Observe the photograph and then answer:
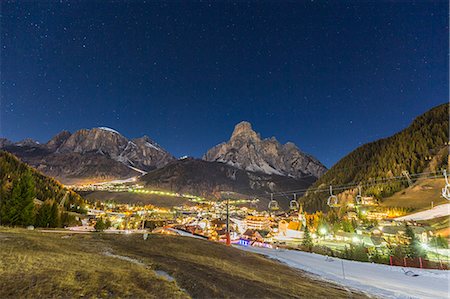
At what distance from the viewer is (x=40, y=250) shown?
43.2 ft

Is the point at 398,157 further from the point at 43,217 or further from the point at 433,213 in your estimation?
the point at 43,217

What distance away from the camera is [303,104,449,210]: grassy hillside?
101000 millimetres

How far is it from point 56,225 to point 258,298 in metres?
71.9

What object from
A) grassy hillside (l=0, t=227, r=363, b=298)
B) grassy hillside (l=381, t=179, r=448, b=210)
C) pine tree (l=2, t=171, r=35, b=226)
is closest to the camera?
grassy hillside (l=0, t=227, r=363, b=298)

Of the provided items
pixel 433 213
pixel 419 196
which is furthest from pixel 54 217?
pixel 419 196

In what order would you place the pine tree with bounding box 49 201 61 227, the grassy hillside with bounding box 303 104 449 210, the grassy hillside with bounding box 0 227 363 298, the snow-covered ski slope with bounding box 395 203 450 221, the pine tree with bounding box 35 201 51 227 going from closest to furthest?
the grassy hillside with bounding box 0 227 363 298 < the pine tree with bounding box 35 201 51 227 < the pine tree with bounding box 49 201 61 227 < the snow-covered ski slope with bounding box 395 203 450 221 < the grassy hillside with bounding box 303 104 449 210

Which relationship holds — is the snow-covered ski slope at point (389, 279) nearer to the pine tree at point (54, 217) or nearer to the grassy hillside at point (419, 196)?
the pine tree at point (54, 217)

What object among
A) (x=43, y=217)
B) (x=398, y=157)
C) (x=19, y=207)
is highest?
(x=398, y=157)

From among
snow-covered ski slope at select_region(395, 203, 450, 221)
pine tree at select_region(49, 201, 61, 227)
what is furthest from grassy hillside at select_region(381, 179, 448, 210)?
pine tree at select_region(49, 201, 61, 227)

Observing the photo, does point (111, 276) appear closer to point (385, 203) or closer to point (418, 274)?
point (418, 274)

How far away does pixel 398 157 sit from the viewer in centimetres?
11300

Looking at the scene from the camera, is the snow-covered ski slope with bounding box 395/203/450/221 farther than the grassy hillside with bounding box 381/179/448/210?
No

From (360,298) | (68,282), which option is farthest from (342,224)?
(68,282)

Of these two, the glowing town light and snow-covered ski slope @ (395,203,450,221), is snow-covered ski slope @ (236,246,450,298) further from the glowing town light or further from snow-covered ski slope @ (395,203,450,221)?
the glowing town light
